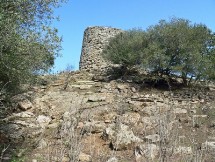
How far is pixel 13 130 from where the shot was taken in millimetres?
12984

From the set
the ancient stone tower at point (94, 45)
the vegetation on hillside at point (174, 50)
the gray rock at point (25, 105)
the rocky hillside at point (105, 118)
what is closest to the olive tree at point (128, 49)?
the vegetation on hillside at point (174, 50)

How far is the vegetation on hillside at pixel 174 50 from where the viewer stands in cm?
1692

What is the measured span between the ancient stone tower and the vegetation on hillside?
464 cm

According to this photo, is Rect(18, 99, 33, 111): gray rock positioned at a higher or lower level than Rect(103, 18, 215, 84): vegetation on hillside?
lower

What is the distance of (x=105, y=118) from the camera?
528 inches

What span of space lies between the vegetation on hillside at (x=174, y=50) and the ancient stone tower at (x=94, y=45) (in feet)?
15.2

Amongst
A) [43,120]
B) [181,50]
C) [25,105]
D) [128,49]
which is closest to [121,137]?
[43,120]

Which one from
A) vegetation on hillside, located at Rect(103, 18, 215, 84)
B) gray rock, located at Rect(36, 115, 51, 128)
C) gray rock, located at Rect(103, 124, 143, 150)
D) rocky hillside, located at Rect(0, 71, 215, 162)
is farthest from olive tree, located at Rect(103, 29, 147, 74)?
gray rock, located at Rect(103, 124, 143, 150)

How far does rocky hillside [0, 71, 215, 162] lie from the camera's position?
10656mm

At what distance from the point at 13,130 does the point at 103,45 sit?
1168 cm

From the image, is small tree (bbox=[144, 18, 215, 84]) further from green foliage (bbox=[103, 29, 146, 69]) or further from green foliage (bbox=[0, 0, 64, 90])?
green foliage (bbox=[0, 0, 64, 90])

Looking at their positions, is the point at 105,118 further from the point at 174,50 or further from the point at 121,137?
the point at 174,50

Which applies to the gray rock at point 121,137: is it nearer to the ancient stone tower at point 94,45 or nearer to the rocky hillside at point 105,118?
the rocky hillside at point 105,118

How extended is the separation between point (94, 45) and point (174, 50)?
7824mm
